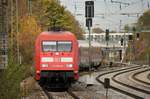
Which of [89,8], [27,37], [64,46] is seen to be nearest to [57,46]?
[64,46]

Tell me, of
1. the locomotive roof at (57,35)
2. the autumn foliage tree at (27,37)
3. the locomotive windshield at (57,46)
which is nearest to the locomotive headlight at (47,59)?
the locomotive windshield at (57,46)

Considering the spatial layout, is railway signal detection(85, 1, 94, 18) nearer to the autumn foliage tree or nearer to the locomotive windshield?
the locomotive windshield

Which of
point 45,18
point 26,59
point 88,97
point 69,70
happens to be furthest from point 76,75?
point 45,18

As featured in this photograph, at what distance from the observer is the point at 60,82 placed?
2828cm

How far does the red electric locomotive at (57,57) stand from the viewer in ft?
90.2

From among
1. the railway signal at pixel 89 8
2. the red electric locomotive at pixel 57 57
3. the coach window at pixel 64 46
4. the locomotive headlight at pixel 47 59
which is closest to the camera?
the red electric locomotive at pixel 57 57

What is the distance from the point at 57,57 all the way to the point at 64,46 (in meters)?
0.74

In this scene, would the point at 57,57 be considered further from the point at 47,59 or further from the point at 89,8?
the point at 89,8

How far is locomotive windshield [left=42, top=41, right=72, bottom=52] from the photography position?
28016mm

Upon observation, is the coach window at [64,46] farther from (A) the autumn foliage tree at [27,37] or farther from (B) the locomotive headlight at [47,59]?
(A) the autumn foliage tree at [27,37]

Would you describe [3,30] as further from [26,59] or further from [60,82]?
[26,59]

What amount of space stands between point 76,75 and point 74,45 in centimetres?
165

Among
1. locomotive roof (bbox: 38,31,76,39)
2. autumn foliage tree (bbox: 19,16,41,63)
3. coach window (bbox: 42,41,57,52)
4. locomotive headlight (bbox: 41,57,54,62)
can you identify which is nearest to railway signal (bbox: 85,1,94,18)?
locomotive roof (bbox: 38,31,76,39)

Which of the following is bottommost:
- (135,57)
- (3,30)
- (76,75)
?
(135,57)
